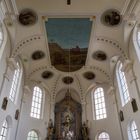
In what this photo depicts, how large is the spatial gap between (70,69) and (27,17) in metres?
6.85

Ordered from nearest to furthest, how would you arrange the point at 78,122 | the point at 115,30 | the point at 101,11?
1. the point at 101,11
2. the point at 115,30
3. the point at 78,122

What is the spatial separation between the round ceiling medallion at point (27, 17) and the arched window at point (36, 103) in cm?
697

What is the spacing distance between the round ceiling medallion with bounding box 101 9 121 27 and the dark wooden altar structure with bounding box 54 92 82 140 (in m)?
7.84

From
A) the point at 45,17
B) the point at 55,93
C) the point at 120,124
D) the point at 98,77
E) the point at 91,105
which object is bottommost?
the point at 120,124

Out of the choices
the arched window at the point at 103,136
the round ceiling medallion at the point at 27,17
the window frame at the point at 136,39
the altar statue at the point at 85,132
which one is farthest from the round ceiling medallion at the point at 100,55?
the arched window at the point at 103,136

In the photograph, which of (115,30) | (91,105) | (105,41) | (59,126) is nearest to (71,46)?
(105,41)

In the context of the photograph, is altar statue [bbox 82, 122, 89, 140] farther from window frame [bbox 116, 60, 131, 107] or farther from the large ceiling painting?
the large ceiling painting

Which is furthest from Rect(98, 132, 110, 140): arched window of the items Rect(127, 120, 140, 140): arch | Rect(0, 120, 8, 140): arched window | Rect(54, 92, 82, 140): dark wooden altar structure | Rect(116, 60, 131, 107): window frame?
Rect(0, 120, 8, 140): arched window

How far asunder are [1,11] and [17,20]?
5.56 feet

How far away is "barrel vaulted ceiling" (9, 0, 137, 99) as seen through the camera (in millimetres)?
11516

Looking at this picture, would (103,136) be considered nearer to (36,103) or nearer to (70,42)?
(36,103)

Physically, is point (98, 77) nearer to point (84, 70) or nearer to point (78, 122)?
point (84, 70)

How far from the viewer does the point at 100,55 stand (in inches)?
590

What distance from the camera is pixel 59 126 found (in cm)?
1545
